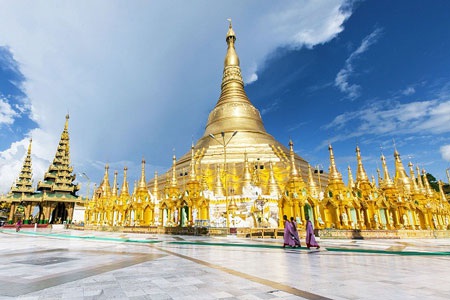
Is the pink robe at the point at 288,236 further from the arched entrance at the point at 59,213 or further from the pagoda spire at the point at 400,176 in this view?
the arched entrance at the point at 59,213

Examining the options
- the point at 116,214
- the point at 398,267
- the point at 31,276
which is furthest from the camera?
the point at 116,214

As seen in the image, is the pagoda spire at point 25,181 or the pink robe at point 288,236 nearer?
the pink robe at point 288,236

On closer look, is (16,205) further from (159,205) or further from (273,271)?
(273,271)

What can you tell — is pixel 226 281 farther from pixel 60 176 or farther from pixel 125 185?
pixel 60 176

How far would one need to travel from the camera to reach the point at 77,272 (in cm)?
575

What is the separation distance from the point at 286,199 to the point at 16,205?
54.3 meters

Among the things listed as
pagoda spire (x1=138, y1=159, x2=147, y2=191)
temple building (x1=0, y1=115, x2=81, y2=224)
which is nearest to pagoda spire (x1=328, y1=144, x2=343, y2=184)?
pagoda spire (x1=138, y1=159, x2=147, y2=191)

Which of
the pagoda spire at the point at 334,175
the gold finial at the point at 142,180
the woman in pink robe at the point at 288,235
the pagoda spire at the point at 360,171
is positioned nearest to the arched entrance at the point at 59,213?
the gold finial at the point at 142,180

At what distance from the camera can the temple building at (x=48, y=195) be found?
167ft

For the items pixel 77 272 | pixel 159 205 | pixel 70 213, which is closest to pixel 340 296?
pixel 77 272

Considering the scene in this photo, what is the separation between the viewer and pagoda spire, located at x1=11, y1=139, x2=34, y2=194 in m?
52.7

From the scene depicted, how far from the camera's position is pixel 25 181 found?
5431cm

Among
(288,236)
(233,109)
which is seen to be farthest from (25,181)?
(288,236)

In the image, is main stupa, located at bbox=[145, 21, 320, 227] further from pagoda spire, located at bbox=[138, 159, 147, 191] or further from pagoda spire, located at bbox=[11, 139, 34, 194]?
pagoda spire, located at bbox=[11, 139, 34, 194]
